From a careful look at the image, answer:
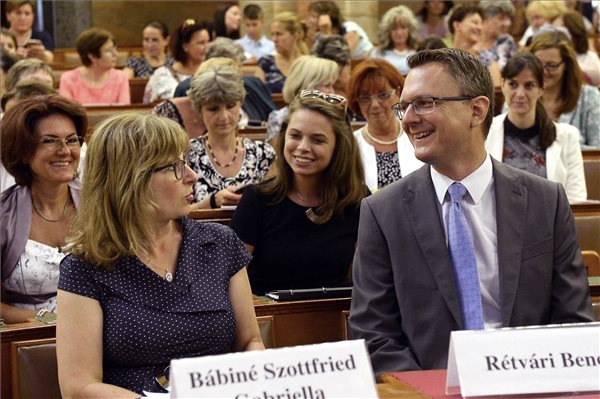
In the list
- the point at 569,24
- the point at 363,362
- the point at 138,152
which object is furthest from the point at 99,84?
the point at 363,362

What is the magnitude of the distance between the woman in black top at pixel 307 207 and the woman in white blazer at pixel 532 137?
1.69 m

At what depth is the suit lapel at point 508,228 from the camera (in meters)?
2.65

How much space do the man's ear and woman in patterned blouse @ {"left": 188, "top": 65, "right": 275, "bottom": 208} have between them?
2175 millimetres

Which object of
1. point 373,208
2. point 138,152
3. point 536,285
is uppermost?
point 138,152

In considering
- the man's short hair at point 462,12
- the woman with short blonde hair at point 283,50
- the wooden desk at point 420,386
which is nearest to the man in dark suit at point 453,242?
the wooden desk at point 420,386

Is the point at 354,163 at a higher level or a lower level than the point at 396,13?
lower

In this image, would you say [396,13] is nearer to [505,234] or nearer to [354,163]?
[354,163]

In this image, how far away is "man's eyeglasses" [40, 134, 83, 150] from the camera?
3660 mm

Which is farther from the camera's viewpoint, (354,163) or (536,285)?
(354,163)

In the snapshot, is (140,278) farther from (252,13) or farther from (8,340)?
(252,13)

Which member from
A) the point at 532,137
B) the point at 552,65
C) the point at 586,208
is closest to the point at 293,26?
the point at 552,65

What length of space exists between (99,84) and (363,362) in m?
6.49

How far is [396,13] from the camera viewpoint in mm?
8953

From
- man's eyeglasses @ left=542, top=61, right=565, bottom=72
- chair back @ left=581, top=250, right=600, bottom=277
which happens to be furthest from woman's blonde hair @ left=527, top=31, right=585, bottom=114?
chair back @ left=581, top=250, right=600, bottom=277
